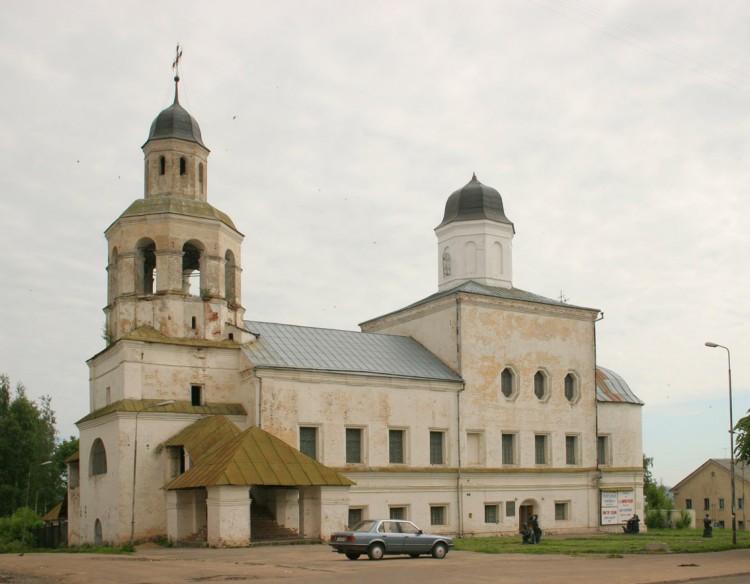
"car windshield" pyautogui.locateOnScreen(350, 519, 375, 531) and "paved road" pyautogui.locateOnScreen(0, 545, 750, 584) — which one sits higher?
"car windshield" pyautogui.locateOnScreen(350, 519, 375, 531)

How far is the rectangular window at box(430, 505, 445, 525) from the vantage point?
121 ft

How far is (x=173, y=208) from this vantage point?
34656mm

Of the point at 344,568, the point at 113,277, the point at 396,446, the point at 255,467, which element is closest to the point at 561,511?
the point at 396,446

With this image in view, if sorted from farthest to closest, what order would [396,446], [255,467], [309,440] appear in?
1. [396,446]
2. [309,440]
3. [255,467]

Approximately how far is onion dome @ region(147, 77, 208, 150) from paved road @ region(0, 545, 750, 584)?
653 inches

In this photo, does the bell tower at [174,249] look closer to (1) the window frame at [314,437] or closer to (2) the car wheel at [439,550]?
(1) the window frame at [314,437]

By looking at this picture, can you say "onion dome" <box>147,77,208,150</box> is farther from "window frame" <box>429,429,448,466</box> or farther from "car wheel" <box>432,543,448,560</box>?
"car wheel" <box>432,543,448,560</box>

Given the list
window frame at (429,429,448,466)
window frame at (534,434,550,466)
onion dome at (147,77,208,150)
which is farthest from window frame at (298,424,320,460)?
onion dome at (147,77,208,150)

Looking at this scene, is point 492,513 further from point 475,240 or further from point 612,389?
point 475,240

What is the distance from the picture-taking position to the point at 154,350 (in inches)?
Answer: 1300

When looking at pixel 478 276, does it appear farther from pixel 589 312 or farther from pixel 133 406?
pixel 133 406

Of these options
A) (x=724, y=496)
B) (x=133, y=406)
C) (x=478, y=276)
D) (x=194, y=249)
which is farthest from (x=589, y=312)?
(x=724, y=496)

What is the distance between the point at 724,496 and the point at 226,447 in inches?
2267

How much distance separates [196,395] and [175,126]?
10.7m
